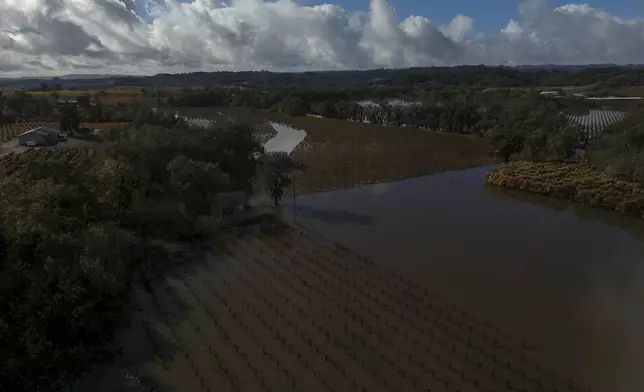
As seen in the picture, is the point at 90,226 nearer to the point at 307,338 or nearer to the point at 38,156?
the point at 307,338

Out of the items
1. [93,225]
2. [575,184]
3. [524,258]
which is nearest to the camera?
[93,225]

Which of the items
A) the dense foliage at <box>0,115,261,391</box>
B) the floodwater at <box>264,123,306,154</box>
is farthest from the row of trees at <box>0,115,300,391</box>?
the floodwater at <box>264,123,306,154</box>

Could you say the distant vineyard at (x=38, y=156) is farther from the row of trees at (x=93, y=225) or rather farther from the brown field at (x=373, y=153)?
the brown field at (x=373, y=153)

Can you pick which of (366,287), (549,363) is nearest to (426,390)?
(549,363)

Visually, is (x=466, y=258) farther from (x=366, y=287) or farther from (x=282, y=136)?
(x=282, y=136)

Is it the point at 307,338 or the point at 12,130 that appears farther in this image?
the point at 12,130

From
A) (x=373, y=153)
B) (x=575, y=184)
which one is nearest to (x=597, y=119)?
(x=373, y=153)

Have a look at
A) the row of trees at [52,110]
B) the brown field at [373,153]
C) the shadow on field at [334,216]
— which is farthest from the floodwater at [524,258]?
the row of trees at [52,110]
